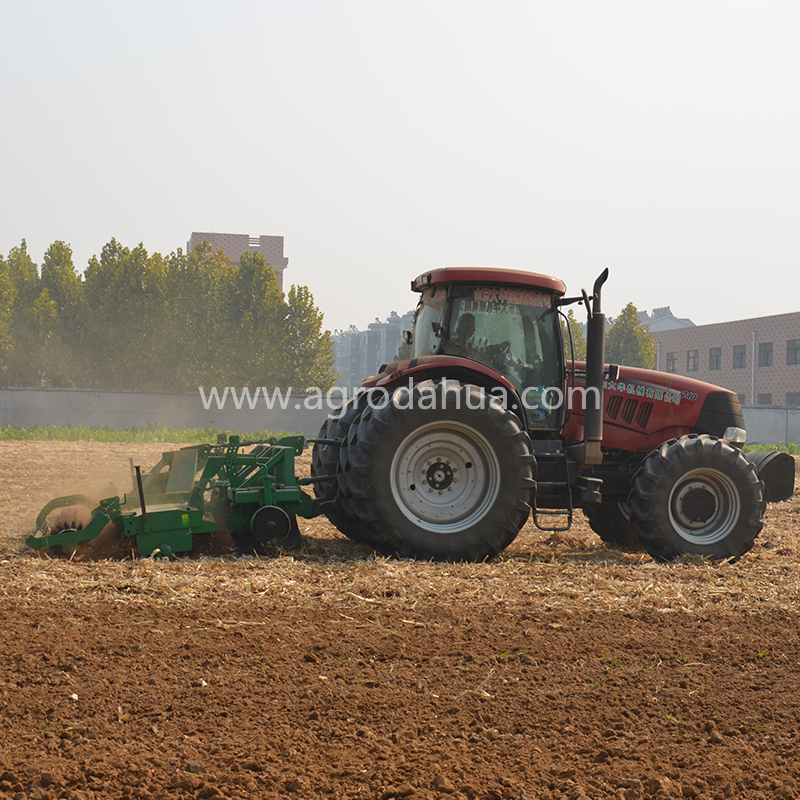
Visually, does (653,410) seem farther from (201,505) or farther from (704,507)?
(201,505)

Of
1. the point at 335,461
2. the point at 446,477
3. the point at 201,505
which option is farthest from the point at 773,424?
the point at 201,505

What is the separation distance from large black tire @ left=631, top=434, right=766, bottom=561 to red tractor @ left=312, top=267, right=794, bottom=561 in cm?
1

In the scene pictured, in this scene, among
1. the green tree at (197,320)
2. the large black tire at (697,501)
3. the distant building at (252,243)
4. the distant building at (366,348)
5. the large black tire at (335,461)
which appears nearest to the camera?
the large black tire at (697,501)

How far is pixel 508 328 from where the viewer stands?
7020 millimetres

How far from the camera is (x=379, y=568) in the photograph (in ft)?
18.6

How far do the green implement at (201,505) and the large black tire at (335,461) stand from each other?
46cm

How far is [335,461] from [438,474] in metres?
1.35

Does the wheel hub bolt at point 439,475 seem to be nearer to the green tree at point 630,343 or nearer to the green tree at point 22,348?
the green tree at point 22,348

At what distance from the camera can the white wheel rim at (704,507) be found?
6785 mm

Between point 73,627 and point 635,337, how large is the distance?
41526mm

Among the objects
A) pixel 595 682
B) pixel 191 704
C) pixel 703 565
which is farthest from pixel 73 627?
pixel 703 565

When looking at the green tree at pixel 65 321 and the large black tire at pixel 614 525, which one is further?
the green tree at pixel 65 321

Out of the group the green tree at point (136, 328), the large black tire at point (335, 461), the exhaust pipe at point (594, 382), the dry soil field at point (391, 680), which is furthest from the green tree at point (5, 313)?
the exhaust pipe at point (594, 382)

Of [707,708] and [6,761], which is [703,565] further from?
[6,761]
